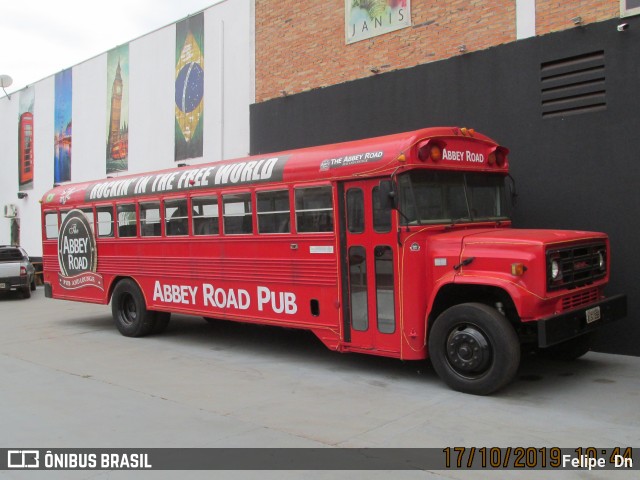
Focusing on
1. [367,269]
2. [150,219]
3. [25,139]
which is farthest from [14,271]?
[367,269]

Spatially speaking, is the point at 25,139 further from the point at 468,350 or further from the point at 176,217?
the point at 468,350

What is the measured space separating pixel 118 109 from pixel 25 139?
7266mm

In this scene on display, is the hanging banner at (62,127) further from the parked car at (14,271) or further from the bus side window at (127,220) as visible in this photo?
the bus side window at (127,220)

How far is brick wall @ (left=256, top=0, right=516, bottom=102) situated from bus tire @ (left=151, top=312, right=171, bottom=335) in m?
5.55

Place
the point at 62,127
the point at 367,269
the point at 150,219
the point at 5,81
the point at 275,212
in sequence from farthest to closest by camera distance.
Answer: the point at 5,81, the point at 62,127, the point at 150,219, the point at 275,212, the point at 367,269

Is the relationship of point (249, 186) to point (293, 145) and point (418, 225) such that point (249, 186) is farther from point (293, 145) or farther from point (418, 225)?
point (293, 145)

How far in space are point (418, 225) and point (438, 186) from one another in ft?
2.16

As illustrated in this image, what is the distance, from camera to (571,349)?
25.2ft

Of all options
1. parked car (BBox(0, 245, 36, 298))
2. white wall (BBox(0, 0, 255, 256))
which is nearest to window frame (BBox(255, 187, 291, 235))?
white wall (BBox(0, 0, 255, 256))

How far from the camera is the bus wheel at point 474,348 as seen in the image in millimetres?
6070

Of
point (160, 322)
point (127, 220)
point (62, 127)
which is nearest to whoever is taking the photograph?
point (127, 220)

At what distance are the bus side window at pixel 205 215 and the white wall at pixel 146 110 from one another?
5077mm

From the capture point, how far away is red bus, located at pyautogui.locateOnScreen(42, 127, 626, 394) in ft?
20.4

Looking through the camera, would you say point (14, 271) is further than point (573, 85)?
Yes
